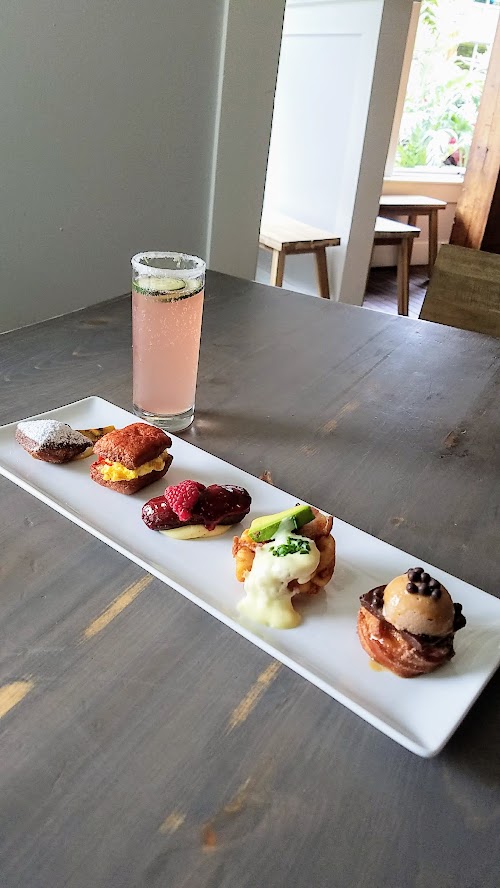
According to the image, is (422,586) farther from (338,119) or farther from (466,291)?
(338,119)

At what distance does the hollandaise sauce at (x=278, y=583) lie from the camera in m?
0.47

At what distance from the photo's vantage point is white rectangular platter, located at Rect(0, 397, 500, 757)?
416mm

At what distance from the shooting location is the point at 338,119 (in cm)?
254

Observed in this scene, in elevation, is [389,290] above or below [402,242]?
below

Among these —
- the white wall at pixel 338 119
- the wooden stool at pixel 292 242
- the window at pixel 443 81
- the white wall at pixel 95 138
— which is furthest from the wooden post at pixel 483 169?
the white wall at pixel 95 138

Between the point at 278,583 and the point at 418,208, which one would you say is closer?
the point at 278,583

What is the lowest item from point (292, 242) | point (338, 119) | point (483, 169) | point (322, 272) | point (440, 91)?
point (322, 272)

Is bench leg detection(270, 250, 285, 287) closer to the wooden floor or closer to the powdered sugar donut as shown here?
the wooden floor

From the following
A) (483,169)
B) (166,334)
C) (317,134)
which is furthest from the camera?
(483,169)

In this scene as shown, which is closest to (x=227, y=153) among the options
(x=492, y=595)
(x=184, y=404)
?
(x=184, y=404)

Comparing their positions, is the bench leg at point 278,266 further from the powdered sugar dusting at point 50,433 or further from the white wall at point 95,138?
the powdered sugar dusting at point 50,433

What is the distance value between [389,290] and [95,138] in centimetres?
256

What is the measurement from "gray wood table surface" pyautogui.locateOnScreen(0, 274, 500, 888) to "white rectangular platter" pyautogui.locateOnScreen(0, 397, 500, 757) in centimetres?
1

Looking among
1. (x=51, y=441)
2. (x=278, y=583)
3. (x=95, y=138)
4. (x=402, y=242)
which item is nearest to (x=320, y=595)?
(x=278, y=583)
